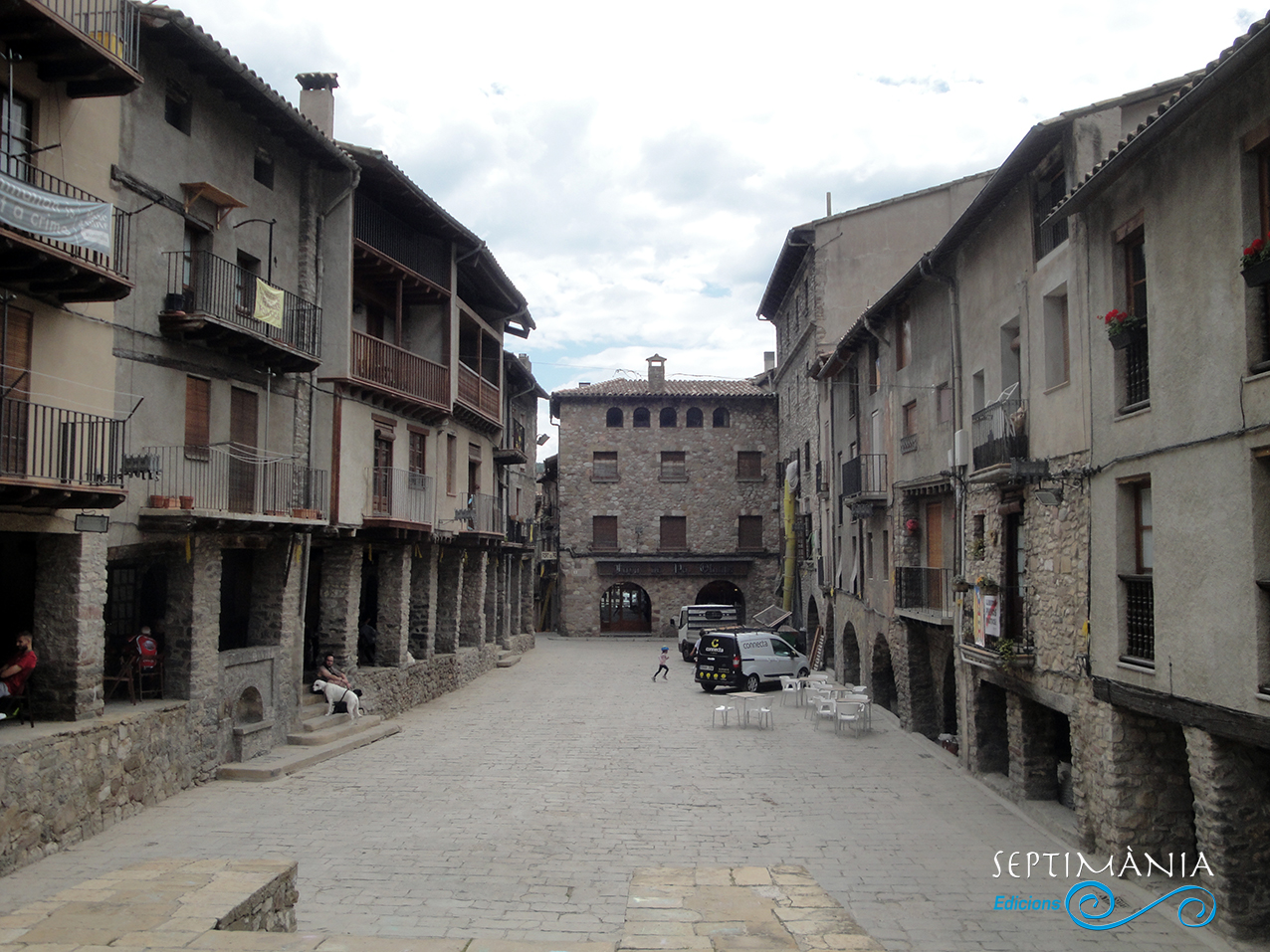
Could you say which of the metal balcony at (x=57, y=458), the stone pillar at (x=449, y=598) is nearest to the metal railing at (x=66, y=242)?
the metal balcony at (x=57, y=458)

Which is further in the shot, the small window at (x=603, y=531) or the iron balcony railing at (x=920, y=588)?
the small window at (x=603, y=531)

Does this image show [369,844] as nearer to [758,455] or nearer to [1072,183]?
[1072,183]

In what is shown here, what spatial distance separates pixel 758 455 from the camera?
1933 inches

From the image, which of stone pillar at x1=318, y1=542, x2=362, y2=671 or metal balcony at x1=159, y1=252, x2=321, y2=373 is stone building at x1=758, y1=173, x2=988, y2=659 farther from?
metal balcony at x1=159, y1=252, x2=321, y2=373

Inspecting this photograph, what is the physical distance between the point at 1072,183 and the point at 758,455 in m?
36.4

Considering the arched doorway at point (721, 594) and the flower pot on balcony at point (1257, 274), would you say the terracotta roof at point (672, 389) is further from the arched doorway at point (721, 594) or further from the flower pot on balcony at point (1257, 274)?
the flower pot on balcony at point (1257, 274)

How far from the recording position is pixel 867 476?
2477 cm

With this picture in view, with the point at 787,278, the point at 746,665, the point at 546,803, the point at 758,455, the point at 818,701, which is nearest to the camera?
the point at 546,803

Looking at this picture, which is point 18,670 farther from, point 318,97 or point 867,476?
point 867,476

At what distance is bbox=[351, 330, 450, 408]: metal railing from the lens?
21.6m

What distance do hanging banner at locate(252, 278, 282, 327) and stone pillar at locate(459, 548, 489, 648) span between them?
1515cm

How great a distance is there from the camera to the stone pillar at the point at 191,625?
50.9 ft

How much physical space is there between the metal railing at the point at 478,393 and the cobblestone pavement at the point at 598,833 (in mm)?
10248

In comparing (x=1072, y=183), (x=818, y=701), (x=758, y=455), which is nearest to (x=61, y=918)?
(x=1072, y=183)
